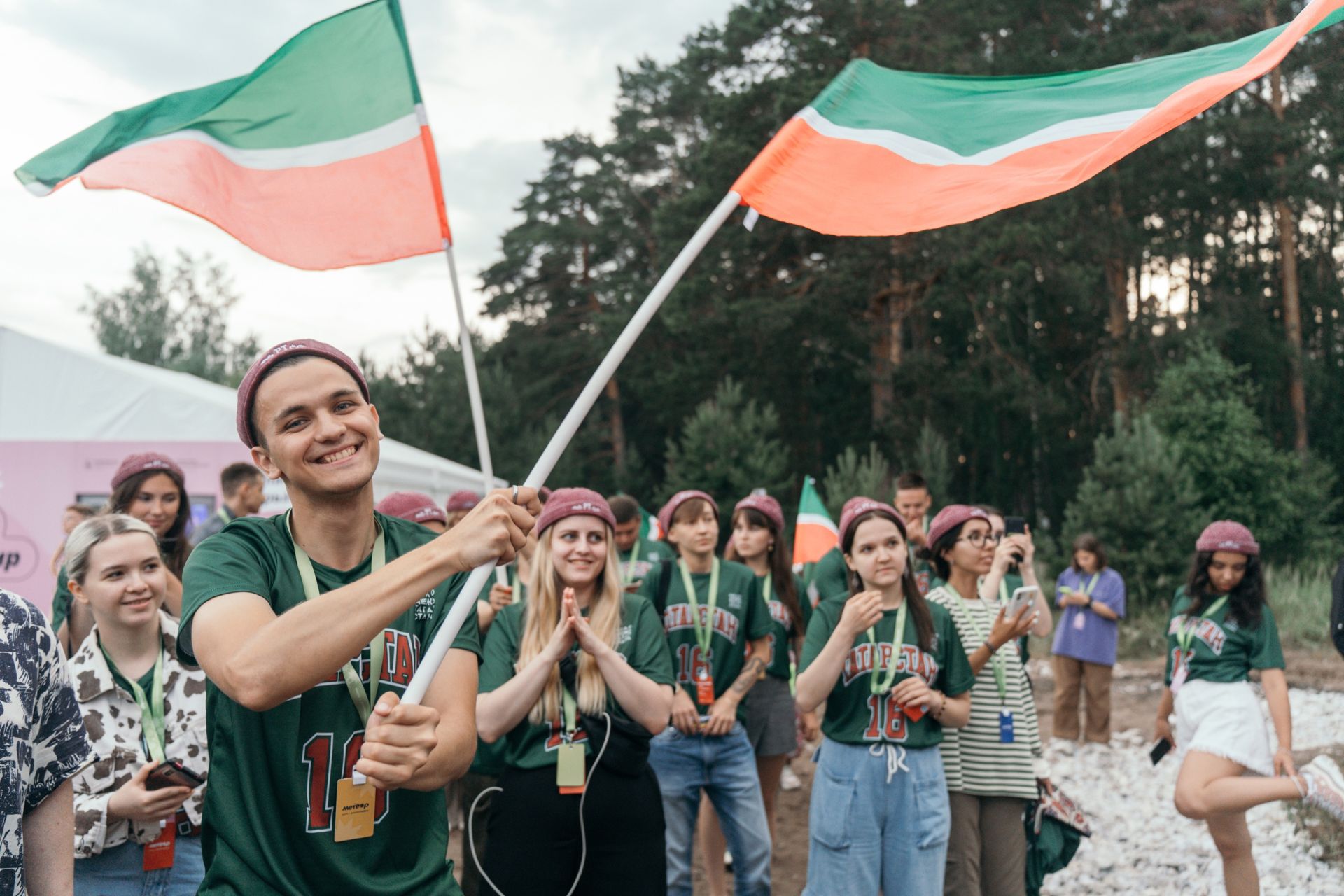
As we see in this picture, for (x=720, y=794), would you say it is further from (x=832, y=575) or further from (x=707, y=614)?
(x=832, y=575)

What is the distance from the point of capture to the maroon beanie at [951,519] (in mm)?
4840

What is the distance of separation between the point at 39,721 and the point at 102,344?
49183mm

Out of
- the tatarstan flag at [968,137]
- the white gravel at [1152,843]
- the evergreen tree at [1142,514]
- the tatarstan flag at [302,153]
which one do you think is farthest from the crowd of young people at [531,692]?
the evergreen tree at [1142,514]

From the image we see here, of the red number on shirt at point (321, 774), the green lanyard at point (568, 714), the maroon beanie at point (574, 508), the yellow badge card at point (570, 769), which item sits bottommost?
the yellow badge card at point (570, 769)

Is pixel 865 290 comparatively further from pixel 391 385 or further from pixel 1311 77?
pixel 391 385

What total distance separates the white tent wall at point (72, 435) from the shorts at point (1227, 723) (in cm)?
797

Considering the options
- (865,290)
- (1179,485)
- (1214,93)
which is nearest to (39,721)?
(1214,93)

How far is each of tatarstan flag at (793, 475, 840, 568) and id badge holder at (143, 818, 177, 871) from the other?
734 centimetres

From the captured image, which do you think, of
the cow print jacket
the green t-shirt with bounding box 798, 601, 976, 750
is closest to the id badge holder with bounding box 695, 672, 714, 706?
the green t-shirt with bounding box 798, 601, 976, 750

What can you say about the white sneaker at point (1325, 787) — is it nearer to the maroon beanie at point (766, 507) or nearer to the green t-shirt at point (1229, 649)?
the green t-shirt at point (1229, 649)

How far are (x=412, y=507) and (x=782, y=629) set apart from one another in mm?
2222

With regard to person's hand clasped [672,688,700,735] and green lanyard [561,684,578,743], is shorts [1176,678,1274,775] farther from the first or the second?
green lanyard [561,684,578,743]

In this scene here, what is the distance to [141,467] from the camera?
4.68 m

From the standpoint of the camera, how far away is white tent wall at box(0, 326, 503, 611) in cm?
953
